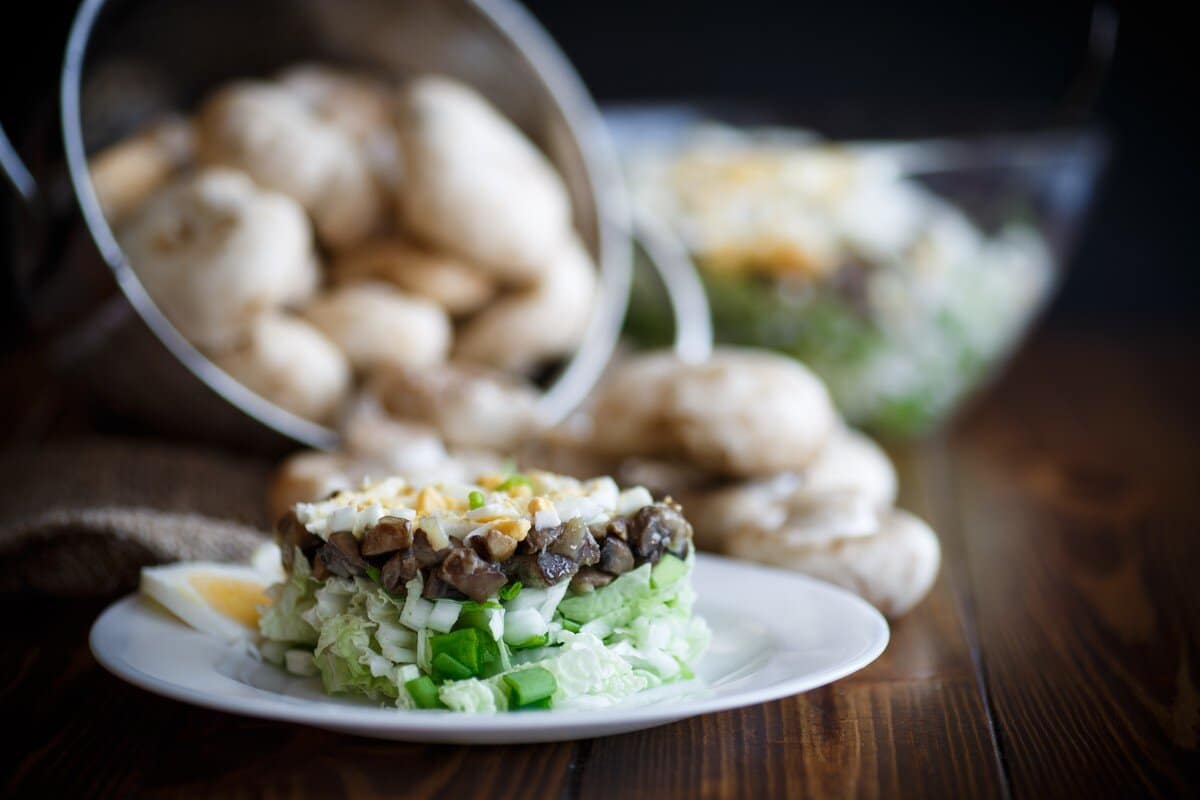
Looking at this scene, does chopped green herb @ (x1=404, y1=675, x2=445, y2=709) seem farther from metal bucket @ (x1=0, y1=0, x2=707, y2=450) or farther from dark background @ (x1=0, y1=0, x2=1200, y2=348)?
dark background @ (x1=0, y1=0, x2=1200, y2=348)

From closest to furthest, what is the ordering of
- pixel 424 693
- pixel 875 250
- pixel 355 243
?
A: pixel 424 693 < pixel 355 243 < pixel 875 250

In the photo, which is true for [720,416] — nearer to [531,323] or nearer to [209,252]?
[531,323]

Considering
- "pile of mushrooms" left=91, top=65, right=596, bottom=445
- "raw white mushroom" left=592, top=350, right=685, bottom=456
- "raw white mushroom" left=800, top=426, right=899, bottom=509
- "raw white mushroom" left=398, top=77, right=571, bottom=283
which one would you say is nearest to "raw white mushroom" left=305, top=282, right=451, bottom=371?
"pile of mushrooms" left=91, top=65, right=596, bottom=445

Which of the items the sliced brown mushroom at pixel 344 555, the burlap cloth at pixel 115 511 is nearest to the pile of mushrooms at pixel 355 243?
the burlap cloth at pixel 115 511

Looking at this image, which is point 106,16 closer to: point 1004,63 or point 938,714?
point 938,714

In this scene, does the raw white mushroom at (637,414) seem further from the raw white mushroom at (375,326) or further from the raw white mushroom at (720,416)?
the raw white mushroom at (375,326)

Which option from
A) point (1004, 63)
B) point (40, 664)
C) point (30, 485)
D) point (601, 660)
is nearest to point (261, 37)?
point (30, 485)

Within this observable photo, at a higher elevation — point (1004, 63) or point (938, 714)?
point (1004, 63)

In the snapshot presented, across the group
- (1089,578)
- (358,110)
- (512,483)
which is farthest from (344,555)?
(358,110)
